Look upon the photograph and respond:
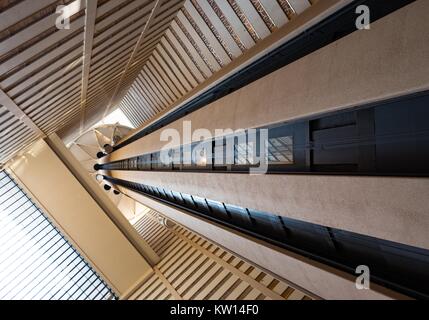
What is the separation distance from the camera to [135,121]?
24531 millimetres

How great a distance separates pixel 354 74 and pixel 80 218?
15.2 metres

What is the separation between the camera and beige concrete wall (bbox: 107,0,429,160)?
2.17m

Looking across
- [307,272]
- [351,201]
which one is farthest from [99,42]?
[351,201]

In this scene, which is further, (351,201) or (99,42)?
(99,42)

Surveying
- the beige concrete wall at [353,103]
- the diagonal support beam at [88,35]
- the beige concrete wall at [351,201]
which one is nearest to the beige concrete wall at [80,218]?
the diagonal support beam at [88,35]

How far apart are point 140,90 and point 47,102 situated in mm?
10025

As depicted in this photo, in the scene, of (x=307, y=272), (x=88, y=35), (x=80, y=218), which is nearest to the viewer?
(x=307, y=272)

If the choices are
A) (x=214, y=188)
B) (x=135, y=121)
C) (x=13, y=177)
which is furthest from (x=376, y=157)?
(x=135, y=121)

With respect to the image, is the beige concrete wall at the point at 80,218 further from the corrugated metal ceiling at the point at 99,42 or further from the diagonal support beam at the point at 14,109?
the diagonal support beam at the point at 14,109

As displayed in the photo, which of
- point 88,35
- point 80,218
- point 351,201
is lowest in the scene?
Result: point 351,201

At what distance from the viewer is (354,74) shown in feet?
8.61

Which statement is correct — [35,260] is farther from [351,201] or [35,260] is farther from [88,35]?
[351,201]

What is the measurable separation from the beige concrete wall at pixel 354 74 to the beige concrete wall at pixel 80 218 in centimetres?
1281

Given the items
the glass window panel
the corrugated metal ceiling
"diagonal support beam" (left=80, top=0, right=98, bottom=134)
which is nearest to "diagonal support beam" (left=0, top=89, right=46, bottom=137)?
the corrugated metal ceiling
